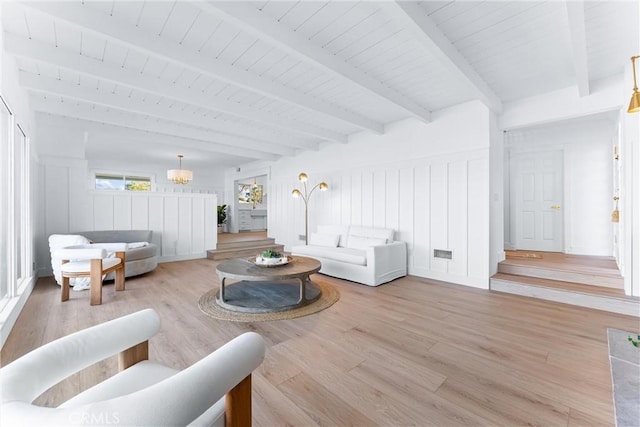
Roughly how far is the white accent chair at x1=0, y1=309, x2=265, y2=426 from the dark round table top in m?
1.73

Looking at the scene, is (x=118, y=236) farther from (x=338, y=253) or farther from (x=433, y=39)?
(x=433, y=39)

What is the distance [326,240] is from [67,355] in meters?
4.50

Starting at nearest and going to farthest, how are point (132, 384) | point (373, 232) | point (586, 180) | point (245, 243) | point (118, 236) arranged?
point (132, 384) < point (586, 180) < point (373, 232) < point (118, 236) < point (245, 243)

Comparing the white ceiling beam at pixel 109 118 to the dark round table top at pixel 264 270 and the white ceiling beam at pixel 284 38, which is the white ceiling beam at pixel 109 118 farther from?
the white ceiling beam at pixel 284 38

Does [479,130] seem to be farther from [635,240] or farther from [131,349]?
[131,349]

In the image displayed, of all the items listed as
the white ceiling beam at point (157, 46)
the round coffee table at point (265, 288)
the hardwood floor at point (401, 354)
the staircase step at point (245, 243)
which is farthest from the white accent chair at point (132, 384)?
the staircase step at point (245, 243)

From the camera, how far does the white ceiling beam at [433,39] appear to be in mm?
2094

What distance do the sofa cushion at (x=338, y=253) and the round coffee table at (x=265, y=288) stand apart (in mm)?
779

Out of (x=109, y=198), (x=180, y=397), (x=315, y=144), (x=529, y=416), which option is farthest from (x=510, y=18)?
(x=109, y=198)

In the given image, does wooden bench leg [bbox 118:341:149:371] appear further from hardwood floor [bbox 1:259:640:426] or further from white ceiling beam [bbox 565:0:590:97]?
white ceiling beam [bbox 565:0:590:97]

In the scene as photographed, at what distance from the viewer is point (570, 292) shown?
3.31 metres

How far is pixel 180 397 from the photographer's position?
0.73 meters

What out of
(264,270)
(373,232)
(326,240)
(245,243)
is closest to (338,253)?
(326,240)

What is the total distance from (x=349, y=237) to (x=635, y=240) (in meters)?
3.71
